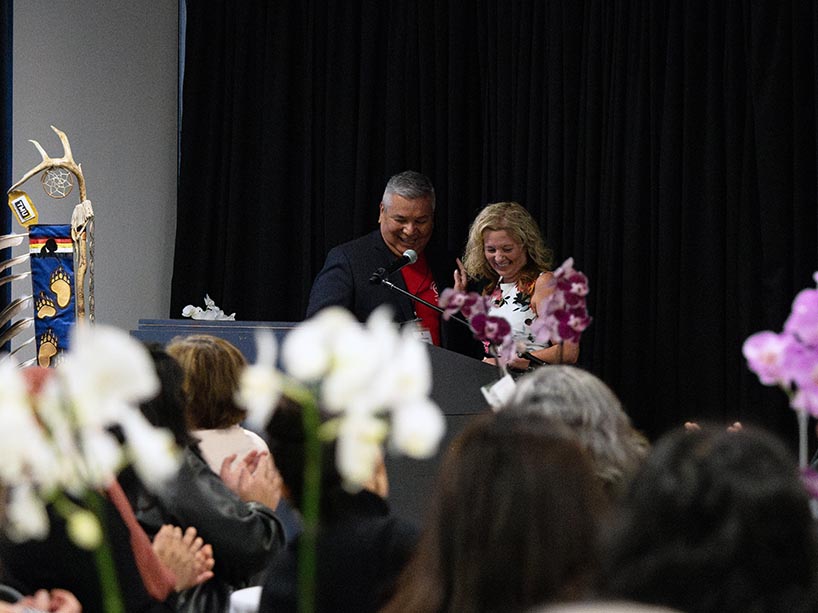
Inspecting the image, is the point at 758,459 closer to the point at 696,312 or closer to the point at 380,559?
the point at 380,559

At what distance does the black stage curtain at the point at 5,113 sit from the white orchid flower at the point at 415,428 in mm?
5025

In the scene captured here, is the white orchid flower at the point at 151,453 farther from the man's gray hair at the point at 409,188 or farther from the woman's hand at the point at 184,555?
the man's gray hair at the point at 409,188

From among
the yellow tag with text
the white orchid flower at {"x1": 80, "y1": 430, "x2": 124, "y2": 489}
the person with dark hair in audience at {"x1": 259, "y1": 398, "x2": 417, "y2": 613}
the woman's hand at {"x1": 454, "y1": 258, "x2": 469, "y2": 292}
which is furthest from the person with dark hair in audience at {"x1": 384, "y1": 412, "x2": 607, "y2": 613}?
the yellow tag with text

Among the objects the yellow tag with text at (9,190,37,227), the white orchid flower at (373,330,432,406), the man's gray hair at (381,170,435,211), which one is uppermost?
the man's gray hair at (381,170,435,211)

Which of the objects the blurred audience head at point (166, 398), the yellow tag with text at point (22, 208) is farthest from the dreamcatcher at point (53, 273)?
the blurred audience head at point (166, 398)

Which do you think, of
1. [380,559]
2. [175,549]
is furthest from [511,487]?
[175,549]

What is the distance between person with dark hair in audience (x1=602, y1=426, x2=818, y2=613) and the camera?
1.01m

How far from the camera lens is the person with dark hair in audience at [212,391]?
270 centimetres

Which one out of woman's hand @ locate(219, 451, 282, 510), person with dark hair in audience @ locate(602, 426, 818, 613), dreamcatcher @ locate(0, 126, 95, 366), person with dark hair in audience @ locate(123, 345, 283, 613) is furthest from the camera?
dreamcatcher @ locate(0, 126, 95, 366)

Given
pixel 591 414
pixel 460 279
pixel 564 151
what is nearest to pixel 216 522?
pixel 591 414

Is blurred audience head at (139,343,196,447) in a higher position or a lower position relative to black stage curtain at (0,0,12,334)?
lower

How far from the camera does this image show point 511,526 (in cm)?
120

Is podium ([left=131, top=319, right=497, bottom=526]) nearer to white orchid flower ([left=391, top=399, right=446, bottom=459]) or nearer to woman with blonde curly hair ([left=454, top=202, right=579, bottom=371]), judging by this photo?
woman with blonde curly hair ([left=454, top=202, right=579, bottom=371])

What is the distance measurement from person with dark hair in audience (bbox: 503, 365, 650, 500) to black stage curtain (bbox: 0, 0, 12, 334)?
404cm
